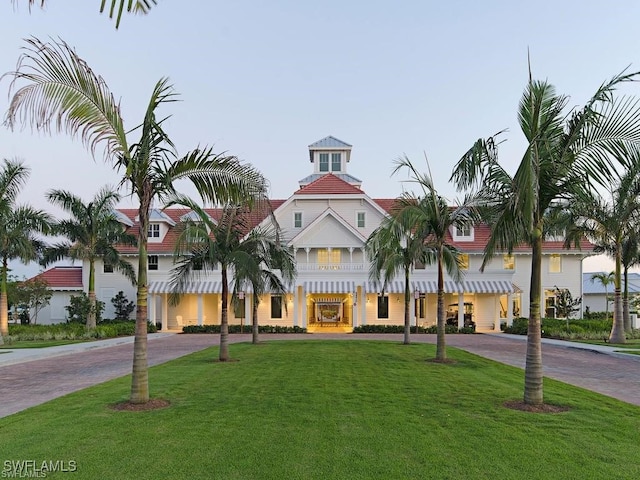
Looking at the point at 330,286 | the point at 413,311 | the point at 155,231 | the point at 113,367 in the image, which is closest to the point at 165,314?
the point at 155,231

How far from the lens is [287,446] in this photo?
6.28 m

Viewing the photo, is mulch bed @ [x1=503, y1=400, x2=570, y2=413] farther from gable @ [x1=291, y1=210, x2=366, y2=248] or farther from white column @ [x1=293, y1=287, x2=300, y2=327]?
gable @ [x1=291, y1=210, x2=366, y2=248]

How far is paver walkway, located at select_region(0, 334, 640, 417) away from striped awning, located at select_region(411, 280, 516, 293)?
349 inches

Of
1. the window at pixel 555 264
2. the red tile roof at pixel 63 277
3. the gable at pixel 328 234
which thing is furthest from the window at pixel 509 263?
the red tile roof at pixel 63 277

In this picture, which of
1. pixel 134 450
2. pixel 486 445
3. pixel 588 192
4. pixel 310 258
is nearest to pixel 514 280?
pixel 310 258

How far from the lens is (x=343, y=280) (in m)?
33.3

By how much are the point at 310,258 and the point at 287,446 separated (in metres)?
28.7

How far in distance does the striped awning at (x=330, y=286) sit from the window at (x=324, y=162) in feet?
38.8

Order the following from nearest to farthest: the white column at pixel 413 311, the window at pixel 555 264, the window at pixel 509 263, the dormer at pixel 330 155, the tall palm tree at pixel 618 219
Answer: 1. the tall palm tree at pixel 618 219
2. the white column at pixel 413 311
3. the window at pixel 509 263
4. the window at pixel 555 264
5. the dormer at pixel 330 155

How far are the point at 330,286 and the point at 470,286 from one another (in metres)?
9.49

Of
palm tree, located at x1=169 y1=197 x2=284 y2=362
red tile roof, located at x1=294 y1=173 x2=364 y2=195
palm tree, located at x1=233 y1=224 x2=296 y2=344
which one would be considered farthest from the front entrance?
palm tree, located at x1=169 y1=197 x2=284 y2=362

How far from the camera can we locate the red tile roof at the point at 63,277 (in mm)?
37344

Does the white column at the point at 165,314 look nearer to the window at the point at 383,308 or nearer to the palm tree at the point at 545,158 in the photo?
the window at the point at 383,308

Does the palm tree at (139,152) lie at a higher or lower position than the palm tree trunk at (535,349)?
higher
